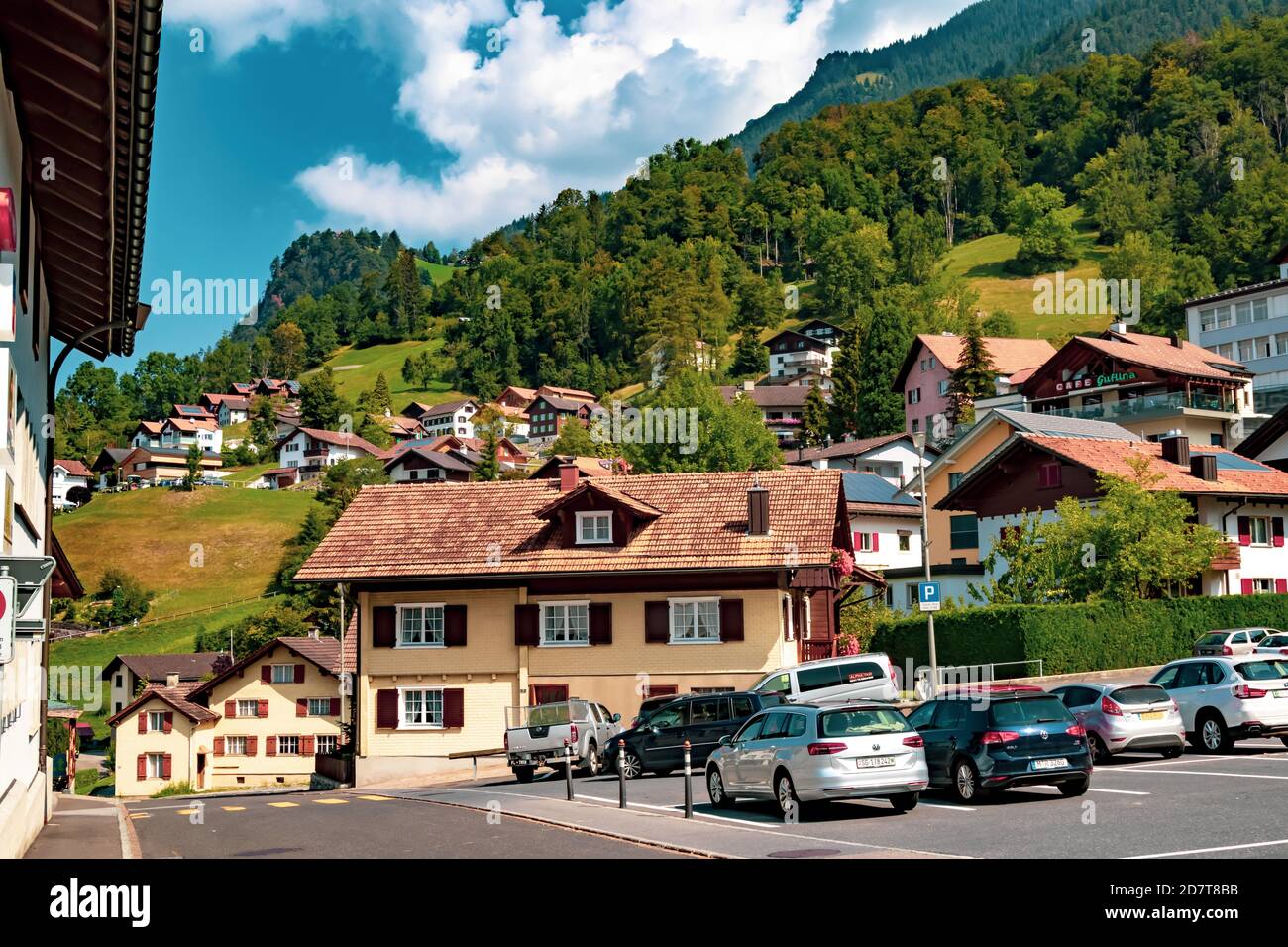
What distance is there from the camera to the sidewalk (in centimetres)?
1623

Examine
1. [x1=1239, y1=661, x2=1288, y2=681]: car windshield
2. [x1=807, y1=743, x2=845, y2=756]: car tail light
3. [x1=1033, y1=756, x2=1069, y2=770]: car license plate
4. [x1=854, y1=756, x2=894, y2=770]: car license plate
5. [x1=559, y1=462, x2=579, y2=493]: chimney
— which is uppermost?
[x1=559, y1=462, x2=579, y2=493]: chimney

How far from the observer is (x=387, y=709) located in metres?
45.1

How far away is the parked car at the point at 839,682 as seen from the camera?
33.3 meters

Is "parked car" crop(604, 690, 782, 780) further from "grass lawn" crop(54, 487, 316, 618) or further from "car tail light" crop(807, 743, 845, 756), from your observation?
"grass lawn" crop(54, 487, 316, 618)

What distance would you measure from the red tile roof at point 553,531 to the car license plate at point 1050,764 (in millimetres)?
22036

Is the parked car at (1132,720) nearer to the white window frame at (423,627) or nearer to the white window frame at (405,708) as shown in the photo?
the white window frame at (405,708)

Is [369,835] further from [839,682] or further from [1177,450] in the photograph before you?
[1177,450]

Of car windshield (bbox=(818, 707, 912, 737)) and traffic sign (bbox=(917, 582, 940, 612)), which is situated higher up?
traffic sign (bbox=(917, 582, 940, 612))

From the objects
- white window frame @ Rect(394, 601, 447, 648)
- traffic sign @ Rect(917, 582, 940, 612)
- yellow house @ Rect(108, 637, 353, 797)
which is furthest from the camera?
yellow house @ Rect(108, 637, 353, 797)

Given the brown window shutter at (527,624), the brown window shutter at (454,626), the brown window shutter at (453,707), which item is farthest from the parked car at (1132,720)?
the brown window shutter at (454,626)

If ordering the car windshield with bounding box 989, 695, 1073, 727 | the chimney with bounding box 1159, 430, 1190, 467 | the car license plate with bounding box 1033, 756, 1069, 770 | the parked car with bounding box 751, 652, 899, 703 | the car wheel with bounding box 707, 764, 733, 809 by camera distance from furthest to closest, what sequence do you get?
the chimney with bounding box 1159, 430, 1190, 467
the parked car with bounding box 751, 652, 899, 703
the car wheel with bounding box 707, 764, 733, 809
the car windshield with bounding box 989, 695, 1073, 727
the car license plate with bounding box 1033, 756, 1069, 770

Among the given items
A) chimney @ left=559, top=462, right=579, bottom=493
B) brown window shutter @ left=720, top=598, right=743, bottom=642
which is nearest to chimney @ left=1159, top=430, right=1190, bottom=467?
brown window shutter @ left=720, top=598, right=743, bottom=642

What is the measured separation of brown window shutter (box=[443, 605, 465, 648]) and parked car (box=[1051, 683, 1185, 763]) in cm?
2434

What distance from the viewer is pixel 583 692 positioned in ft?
144
